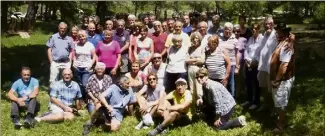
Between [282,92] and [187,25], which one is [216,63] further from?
[187,25]

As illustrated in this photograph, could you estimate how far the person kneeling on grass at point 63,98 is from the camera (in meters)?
7.75

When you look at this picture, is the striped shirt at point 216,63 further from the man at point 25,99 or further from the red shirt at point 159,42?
the man at point 25,99

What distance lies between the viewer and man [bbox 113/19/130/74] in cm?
846

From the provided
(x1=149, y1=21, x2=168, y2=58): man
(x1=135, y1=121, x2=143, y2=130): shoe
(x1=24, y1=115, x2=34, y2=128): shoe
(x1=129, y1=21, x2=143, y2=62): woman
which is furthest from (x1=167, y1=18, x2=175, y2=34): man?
(x1=24, y1=115, x2=34, y2=128): shoe

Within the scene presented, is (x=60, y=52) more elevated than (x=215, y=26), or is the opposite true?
(x=215, y=26)

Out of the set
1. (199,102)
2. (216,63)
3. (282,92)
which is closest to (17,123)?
(199,102)

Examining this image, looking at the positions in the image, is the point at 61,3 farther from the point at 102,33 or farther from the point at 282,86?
the point at 282,86

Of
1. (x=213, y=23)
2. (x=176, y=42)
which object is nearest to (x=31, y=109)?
(x=176, y=42)

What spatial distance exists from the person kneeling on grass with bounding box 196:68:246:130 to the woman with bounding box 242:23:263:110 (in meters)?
1.04

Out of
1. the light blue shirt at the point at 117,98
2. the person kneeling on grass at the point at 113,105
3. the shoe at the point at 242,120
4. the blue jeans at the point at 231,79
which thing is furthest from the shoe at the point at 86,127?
the blue jeans at the point at 231,79

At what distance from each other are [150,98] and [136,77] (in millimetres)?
527

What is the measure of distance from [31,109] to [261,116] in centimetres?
395

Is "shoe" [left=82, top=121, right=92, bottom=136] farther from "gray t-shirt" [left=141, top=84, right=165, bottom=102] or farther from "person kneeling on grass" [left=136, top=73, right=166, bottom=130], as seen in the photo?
"gray t-shirt" [left=141, top=84, right=165, bottom=102]

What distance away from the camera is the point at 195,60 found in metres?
7.45
